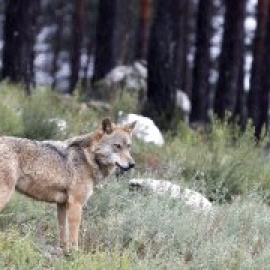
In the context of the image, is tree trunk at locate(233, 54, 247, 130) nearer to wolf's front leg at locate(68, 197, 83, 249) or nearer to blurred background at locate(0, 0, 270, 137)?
blurred background at locate(0, 0, 270, 137)

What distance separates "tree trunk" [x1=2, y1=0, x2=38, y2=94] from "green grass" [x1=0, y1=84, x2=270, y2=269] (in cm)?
310

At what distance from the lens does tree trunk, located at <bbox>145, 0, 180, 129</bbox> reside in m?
17.1

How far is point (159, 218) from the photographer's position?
8.25m

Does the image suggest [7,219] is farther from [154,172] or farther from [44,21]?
[44,21]

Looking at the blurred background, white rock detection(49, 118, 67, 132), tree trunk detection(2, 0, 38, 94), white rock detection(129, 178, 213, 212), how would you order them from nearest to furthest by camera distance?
white rock detection(129, 178, 213, 212), white rock detection(49, 118, 67, 132), tree trunk detection(2, 0, 38, 94), the blurred background

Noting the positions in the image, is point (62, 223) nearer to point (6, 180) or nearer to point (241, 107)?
point (6, 180)

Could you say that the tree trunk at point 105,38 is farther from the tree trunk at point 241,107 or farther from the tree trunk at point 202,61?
the tree trunk at point 241,107

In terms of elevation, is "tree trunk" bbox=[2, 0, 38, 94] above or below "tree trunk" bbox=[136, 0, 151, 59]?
above

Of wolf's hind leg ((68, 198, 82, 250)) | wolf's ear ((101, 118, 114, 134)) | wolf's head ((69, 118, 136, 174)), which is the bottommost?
wolf's hind leg ((68, 198, 82, 250))

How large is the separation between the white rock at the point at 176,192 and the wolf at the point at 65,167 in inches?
51.2

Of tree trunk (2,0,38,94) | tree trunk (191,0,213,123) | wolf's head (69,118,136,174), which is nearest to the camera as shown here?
wolf's head (69,118,136,174)

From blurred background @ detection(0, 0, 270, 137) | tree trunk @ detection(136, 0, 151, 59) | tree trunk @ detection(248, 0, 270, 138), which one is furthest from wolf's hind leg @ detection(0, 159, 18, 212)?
tree trunk @ detection(136, 0, 151, 59)

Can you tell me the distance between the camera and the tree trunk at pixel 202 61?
20.5 m

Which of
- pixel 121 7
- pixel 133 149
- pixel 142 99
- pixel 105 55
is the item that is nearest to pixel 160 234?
pixel 133 149
